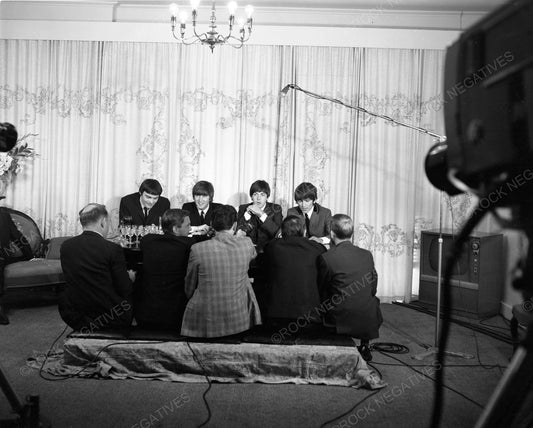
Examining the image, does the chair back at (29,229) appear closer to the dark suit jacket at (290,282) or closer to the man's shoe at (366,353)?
the dark suit jacket at (290,282)

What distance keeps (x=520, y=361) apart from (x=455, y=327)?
14.9ft

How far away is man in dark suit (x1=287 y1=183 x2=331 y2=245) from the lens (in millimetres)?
5148

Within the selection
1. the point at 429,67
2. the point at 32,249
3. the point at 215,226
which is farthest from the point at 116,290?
the point at 429,67

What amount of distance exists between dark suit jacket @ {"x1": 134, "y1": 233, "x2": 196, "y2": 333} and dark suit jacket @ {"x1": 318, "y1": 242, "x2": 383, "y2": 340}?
34.9 inches

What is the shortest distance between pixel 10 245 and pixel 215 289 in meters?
2.56

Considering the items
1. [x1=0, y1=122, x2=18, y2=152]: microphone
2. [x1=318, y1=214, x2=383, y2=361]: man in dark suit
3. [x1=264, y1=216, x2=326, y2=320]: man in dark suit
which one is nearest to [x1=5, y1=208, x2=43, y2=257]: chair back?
[x1=264, y1=216, x2=326, y2=320]: man in dark suit

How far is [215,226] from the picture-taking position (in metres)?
3.63

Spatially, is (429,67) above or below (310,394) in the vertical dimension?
above

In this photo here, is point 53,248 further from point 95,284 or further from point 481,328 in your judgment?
point 481,328

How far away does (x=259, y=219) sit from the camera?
520 centimetres

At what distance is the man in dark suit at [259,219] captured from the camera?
16.9 feet

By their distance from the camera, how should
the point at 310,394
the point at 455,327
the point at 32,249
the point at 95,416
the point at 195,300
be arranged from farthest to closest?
the point at 32,249 < the point at 455,327 < the point at 195,300 < the point at 310,394 < the point at 95,416

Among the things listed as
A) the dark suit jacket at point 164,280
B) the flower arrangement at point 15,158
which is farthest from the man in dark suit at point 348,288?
the flower arrangement at point 15,158

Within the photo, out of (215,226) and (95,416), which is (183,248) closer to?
(215,226)
